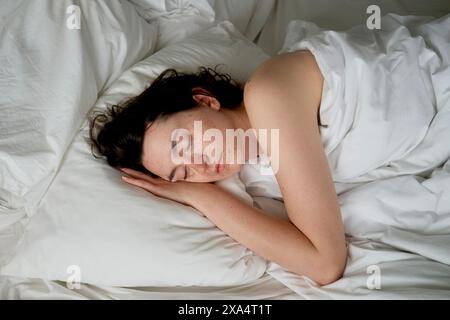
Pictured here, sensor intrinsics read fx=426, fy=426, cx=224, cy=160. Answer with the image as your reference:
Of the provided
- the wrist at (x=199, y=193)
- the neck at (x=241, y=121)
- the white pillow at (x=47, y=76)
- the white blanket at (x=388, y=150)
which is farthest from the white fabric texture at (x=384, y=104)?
the white pillow at (x=47, y=76)

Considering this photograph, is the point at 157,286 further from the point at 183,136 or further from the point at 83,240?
the point at 183,136

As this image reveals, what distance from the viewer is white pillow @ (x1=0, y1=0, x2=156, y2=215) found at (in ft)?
3.16

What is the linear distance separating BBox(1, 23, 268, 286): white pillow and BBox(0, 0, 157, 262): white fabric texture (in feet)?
0.22

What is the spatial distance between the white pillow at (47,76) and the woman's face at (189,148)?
0.74 ft

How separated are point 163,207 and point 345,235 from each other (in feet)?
1.39

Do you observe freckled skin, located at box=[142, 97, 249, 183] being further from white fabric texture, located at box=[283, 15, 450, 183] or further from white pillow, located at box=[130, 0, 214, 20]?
white pillow, located at box=[130, 0, 214, 20]

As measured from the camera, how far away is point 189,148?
0.93 m

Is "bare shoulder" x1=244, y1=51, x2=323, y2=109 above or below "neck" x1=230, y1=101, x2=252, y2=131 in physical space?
above

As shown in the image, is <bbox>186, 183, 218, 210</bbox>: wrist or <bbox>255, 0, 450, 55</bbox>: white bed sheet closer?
<bbox>186, 183, 218, 210</bbox>: wrist

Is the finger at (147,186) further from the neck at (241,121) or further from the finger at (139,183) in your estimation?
the neck at (241,121)

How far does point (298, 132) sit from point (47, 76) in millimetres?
623

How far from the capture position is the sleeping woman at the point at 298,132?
866 mm
